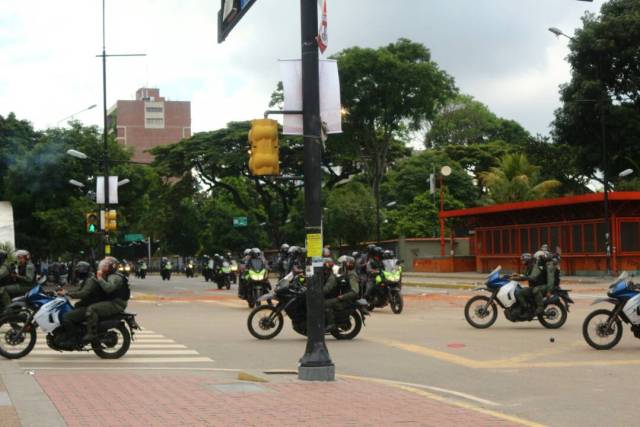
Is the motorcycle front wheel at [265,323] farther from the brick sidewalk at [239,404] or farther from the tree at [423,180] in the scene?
the tree at [423,180]

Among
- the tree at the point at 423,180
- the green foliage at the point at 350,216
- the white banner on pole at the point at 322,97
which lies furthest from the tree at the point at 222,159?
the white banner on pole at the point at 322,97

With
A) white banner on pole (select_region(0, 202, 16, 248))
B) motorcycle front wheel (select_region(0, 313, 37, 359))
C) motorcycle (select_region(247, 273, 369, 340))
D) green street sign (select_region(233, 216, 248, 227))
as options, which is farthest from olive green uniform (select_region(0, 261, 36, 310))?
green street sign (select_region(233, 216, 248, 227))

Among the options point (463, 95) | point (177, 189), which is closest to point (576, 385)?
point (177, 189)

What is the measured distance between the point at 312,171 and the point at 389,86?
1836 inches

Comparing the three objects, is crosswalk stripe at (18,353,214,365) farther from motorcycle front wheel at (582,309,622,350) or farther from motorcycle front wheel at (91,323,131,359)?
motorcycle front wheel at (582,309,622,350)

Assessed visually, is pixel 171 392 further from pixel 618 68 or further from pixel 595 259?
pixel 618 68

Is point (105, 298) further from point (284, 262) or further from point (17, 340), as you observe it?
point (284, 262)

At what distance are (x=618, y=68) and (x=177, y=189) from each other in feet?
96.5

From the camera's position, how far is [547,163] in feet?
183

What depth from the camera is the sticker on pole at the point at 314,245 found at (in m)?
10.9

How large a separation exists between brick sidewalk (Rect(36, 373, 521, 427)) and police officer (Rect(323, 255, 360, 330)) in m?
5.39

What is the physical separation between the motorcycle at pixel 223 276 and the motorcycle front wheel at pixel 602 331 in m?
27.7

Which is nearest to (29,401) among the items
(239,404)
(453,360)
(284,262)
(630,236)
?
(239,404)

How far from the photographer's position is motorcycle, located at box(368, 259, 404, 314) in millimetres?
22594
